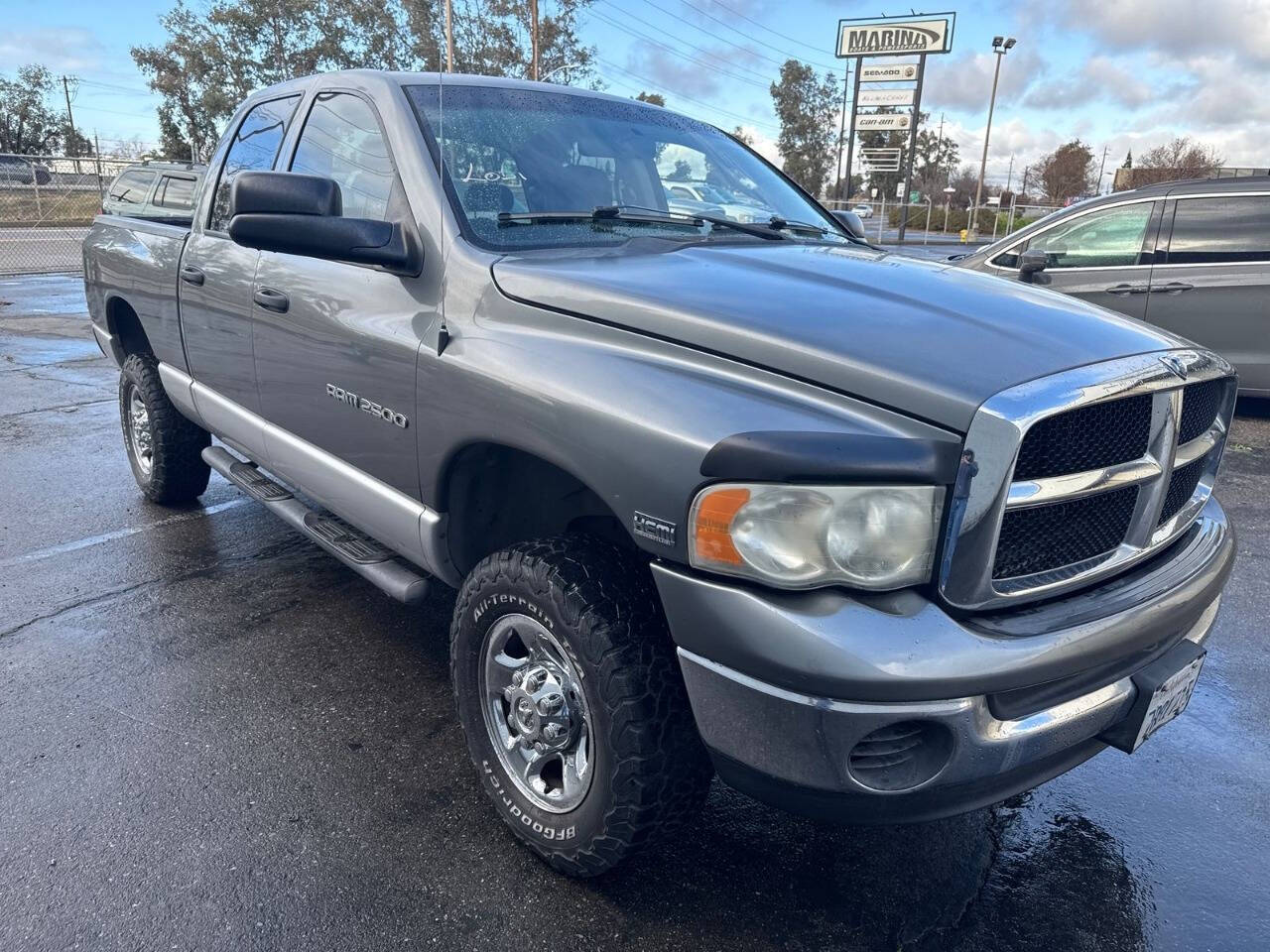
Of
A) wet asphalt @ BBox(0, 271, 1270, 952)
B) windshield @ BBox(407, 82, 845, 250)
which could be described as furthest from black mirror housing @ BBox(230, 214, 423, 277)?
wet asphalt @ BBox(0, 271, 1270, 952)

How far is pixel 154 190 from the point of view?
5.51 meters

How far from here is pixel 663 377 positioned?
74.4 inches

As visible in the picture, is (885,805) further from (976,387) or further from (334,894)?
(334,894)

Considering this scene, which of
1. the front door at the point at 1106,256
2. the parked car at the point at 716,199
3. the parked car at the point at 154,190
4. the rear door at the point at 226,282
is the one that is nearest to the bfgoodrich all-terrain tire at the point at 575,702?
the parked car at the point at 716,199

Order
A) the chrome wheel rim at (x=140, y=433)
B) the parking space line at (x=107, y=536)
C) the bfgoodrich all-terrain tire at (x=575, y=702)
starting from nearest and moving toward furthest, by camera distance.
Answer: the bfgoodrich all-terrain tire at (x=575, y=702) < the parking space line at (x=107, y=536) < the chrome wheel rim at (x=140, y=433)

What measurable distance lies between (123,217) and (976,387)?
4.68m

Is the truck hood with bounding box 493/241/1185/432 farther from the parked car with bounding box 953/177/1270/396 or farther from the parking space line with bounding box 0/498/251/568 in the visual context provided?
the parked car with bounding box 953/177/1270/396

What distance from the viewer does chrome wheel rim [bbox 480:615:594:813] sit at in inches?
84.2

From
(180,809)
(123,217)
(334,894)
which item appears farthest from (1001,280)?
(123,217)

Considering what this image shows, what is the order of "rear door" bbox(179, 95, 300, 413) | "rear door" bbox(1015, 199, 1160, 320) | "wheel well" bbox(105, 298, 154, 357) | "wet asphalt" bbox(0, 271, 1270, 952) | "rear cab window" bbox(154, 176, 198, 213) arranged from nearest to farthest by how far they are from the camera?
"wet asphalt" bbox(0, 271, 1270, 952) < "rear door" bbox(179, 95, 300, 413) < "wheel well" bbox(105, 298, 154, 357) < "rear cab window" bbox(154, 176, 198, 213) < "rear door" bbox(1015, 199, 1160, 320)

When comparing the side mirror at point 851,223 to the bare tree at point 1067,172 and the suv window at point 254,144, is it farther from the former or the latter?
the bare tree at point 1067,172

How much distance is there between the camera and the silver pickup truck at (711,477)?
1.68m

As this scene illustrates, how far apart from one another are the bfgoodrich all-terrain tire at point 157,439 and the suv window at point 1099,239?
6.38 meters

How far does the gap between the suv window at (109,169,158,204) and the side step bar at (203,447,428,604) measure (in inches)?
99.4
